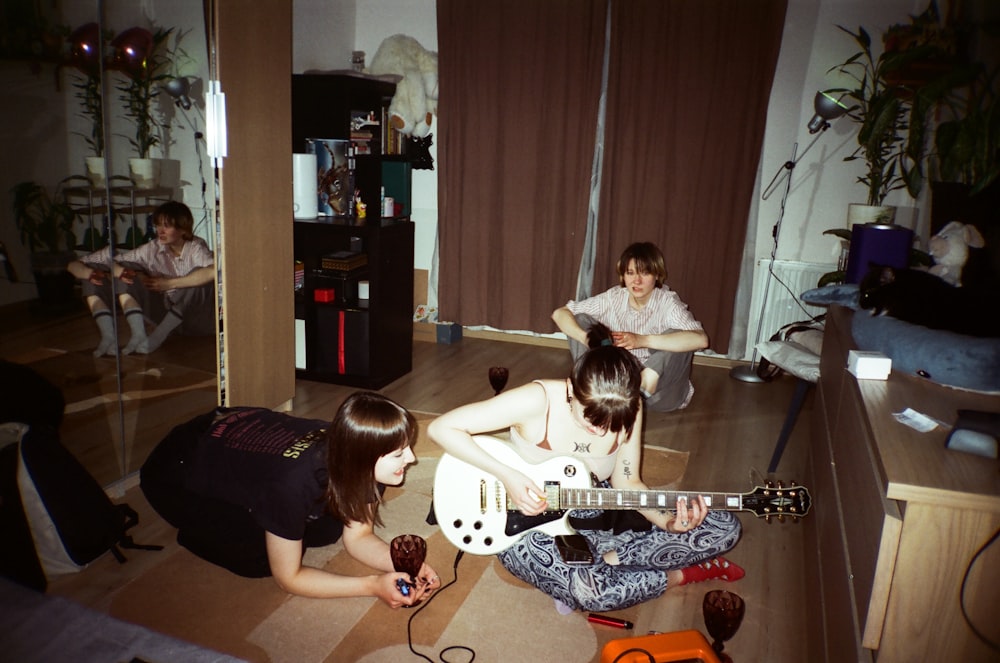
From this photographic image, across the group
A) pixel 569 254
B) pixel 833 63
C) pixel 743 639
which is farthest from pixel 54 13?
pixel 833 63

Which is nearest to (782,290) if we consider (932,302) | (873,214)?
(873,214)

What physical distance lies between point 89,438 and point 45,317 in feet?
1.70

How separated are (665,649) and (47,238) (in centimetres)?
211

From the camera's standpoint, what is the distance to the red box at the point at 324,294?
366 centimetres

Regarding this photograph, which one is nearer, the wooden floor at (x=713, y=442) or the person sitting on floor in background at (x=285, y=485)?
the person sitting on floor in background at (x=285, y=485)

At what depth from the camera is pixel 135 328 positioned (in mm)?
2514

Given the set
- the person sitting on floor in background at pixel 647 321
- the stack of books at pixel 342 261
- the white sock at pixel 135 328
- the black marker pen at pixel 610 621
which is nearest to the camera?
the black marker pen at pixel 610 621

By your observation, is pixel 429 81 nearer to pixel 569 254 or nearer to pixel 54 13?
pixel 569 254

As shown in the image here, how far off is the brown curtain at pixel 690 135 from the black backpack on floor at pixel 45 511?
122 inches

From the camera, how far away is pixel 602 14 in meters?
4.05

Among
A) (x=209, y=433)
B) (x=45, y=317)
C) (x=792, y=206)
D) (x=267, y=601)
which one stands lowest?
(x=267, y=601)

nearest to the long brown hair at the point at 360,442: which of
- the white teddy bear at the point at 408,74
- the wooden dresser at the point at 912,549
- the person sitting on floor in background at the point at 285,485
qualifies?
the person sitting on floor in background at the point at 285,485

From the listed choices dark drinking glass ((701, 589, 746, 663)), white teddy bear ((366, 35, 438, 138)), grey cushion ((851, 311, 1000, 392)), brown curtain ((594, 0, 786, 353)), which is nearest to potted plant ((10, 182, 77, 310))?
dark drinking glass ((701, 589, 746, 663))

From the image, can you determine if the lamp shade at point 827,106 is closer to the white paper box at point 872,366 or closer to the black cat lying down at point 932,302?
the black cat lying down at point 932,302
